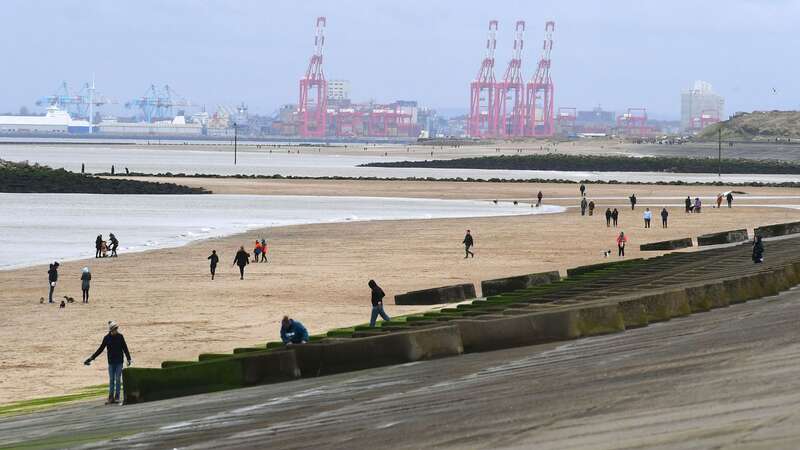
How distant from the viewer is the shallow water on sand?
4900 centimetres

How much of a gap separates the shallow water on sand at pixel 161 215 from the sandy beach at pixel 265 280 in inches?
112

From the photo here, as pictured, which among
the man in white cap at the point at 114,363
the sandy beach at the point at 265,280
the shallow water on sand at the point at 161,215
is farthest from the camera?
the shallow water on sand at the point at 161,215

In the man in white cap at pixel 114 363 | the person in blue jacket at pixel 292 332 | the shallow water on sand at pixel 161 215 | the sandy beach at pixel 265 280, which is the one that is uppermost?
the person in blue jacket at pixel 292 332

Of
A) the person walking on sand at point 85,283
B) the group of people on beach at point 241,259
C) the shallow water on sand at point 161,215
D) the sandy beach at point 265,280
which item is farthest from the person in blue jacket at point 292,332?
the shallow water on sand at point 161,215

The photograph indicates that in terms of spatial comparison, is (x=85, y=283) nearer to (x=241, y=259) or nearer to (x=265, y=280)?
(x=241, y=259)

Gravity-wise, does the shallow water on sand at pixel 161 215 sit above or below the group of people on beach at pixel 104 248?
below

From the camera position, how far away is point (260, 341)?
78.8 feet

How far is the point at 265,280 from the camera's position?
3609cm

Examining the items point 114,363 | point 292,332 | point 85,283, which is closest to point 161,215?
point 85,283

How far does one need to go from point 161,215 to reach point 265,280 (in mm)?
30786

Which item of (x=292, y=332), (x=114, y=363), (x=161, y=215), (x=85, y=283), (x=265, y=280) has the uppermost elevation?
(x=292, y=332)

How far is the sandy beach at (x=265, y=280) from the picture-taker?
23.7 meters

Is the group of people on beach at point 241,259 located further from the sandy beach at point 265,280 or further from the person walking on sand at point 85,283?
the person walking on sand at point 85,283

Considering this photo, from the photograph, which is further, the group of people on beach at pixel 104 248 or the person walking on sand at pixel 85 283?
the group of people on beach at pixel 104 248
